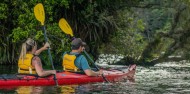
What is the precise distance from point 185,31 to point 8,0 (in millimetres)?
8839

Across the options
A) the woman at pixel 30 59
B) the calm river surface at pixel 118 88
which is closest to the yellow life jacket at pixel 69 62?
the calm river surface at pixel 118 88

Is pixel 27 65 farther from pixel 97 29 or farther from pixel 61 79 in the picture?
pixel 97 29

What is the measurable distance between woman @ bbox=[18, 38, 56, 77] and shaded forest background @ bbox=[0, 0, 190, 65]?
18.4ft

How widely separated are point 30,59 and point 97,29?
30.9 ft

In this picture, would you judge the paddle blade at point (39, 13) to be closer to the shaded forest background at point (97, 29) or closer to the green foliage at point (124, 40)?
the shaded forest background at point (97, 29)

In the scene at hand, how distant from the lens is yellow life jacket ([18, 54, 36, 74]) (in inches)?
→ 468

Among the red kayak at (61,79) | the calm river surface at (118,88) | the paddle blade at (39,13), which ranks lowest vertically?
the calm river surface at (118,88)

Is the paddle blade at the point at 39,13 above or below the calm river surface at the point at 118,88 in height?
above

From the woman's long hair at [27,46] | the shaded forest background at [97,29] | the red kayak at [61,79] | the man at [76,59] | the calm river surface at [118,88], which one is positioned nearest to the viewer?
the calm river surface at [118,88]

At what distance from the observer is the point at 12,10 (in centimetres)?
1919

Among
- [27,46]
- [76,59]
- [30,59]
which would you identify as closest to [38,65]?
[30,59]

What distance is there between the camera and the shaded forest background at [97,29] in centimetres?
1870

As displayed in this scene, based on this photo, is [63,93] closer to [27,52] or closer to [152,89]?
[27,52]

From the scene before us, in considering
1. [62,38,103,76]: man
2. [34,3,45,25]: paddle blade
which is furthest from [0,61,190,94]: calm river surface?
[34,3,45,25]: paddle blade
